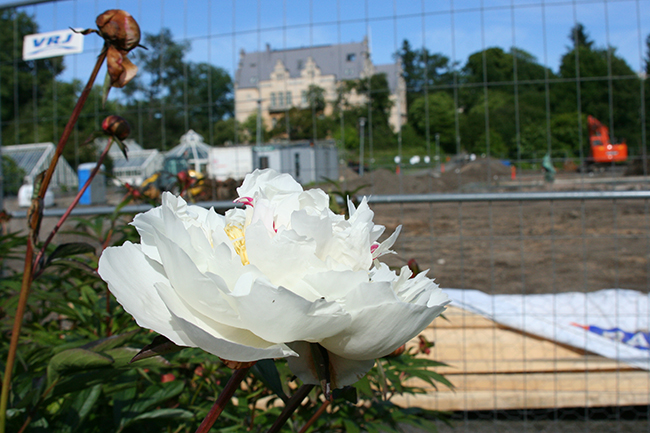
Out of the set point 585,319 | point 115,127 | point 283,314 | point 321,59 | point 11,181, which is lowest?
point 585,319

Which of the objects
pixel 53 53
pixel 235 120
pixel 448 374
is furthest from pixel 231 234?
pixel 235 120

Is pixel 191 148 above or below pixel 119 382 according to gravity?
above

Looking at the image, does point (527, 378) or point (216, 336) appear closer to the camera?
point (216, 336)

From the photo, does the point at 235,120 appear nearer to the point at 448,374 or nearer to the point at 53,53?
the point at 53,53

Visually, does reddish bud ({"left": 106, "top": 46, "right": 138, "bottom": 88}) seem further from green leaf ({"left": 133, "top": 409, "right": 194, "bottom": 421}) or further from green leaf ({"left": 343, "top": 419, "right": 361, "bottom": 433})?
green leaf ({"left": 343, "top": 419, "right": 361, "bottom": 433})

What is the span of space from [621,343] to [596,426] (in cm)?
57

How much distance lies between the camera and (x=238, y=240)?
1.18 feet

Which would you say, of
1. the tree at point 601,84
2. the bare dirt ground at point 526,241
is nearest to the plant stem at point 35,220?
the tree at point 601,84

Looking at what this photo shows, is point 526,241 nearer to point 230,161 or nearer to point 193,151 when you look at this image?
point 230,161

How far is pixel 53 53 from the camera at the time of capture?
2.28 meters

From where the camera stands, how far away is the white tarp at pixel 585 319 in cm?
279

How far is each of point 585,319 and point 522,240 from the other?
682 mm

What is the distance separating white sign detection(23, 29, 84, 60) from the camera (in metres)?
2.30

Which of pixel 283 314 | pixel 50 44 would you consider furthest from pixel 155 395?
pixel 50 44
